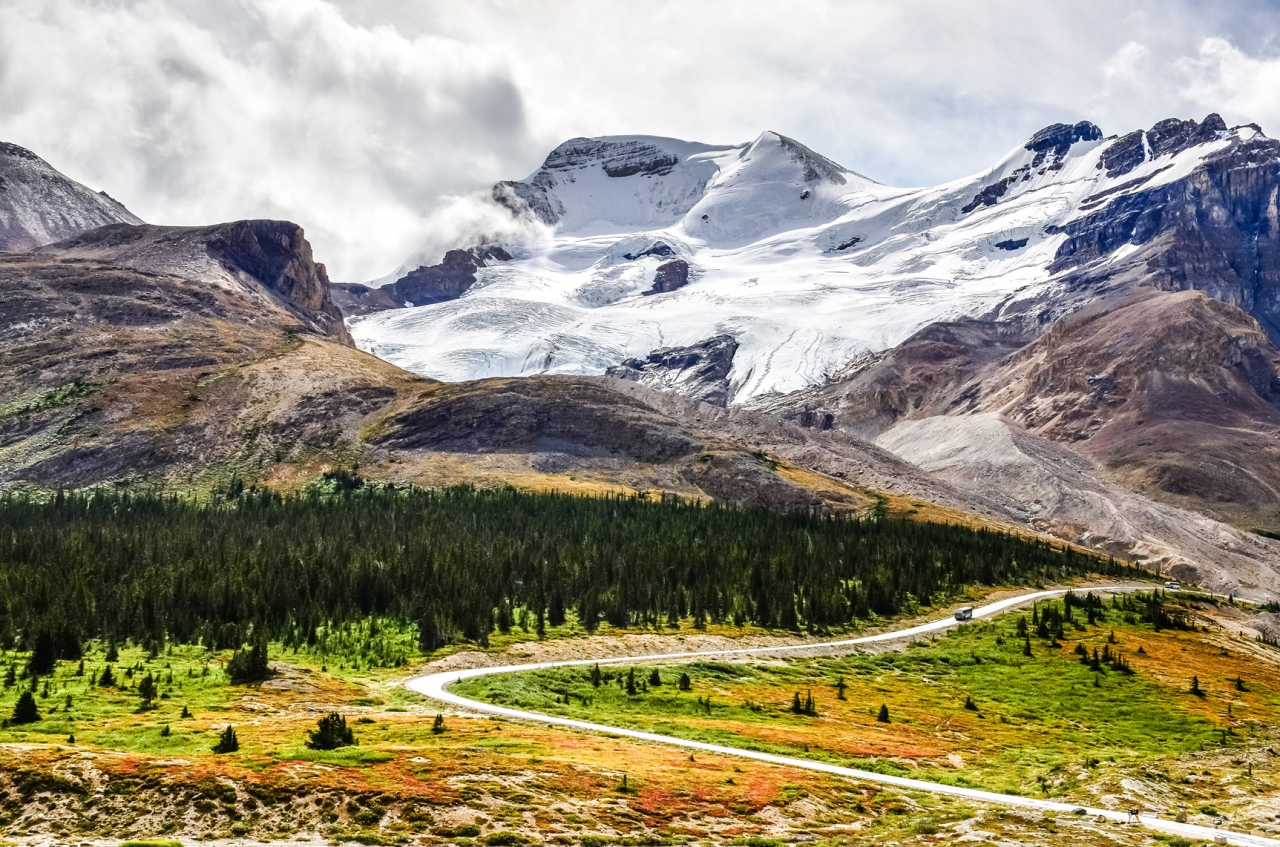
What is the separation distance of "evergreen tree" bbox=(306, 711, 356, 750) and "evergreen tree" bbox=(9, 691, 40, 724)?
1411 cm

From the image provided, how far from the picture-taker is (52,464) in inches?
5787

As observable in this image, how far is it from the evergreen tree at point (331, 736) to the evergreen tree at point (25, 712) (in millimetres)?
14106

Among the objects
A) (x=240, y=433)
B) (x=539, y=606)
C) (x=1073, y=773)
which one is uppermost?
(x=240, y=433)

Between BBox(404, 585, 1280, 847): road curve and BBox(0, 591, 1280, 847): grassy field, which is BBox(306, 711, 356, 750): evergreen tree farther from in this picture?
BBox(404, 585, 1280, 847): road curve

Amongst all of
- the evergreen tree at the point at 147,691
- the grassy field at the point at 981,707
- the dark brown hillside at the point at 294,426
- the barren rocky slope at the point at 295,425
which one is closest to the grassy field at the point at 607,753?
the grassy field at the point at 981,707

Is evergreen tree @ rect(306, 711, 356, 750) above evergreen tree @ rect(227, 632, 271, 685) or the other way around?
the other way around

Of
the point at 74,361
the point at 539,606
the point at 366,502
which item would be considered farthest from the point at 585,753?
the point at 74,361

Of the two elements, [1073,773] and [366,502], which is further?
[366,502]

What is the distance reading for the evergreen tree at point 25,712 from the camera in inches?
1681

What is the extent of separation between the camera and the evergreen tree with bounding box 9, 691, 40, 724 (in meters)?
42.7

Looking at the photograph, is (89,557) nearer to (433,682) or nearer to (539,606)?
(539,606)

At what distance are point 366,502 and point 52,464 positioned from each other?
168 feet

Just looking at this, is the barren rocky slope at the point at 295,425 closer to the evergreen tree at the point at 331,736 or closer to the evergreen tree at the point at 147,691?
the evergreen tree at the point at 147,691

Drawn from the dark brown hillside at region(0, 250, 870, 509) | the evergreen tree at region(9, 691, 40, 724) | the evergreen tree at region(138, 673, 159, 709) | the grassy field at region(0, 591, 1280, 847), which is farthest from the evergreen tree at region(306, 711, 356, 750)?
the dark brown hillside at region(0, 250, 870, 509)
